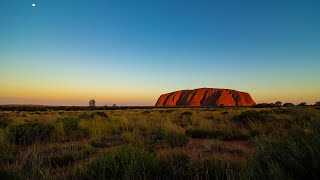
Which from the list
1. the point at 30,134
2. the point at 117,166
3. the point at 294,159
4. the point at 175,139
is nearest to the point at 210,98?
the point at 30,134

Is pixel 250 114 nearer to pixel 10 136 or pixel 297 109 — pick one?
pixel 297 109

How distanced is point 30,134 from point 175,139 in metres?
5.17

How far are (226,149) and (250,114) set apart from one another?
912 centimetres

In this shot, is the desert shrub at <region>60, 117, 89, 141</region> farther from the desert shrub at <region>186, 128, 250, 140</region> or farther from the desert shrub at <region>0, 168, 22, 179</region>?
the desert shrub at <region>0, 168, 22, 179</region>

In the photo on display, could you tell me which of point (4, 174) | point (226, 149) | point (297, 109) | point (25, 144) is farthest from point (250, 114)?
point (4, 174)

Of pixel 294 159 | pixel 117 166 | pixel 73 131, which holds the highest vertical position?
pixel 294 159

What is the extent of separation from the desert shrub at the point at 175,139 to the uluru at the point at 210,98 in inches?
5748

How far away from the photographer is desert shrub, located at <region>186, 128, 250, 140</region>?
31.8 feet

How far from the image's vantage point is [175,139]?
8.50 metres

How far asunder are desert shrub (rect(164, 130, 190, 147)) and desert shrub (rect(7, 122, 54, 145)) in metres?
4.19

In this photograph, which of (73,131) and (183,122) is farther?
(183,122)

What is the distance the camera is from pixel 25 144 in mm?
9086

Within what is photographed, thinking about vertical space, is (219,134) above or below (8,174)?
above

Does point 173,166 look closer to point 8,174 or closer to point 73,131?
point 8,174
